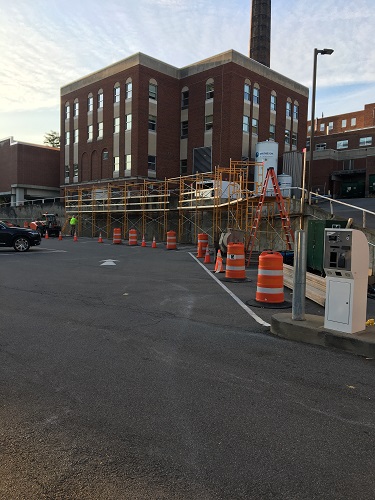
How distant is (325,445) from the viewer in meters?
3.10

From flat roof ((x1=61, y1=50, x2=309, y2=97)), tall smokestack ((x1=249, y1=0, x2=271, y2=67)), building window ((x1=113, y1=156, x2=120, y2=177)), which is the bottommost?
building window ((x1=113, y1=156, x2=120, y2=177))

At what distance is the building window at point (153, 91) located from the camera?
39.4m

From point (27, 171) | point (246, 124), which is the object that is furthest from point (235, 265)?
point (27, 171)

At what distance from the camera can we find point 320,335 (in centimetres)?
568

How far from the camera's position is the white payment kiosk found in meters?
5.46

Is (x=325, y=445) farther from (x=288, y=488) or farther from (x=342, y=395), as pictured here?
(x=342, y=395)

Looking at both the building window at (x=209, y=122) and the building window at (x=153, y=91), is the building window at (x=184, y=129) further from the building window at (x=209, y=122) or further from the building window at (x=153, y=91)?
the building window at (x=153, y=91)

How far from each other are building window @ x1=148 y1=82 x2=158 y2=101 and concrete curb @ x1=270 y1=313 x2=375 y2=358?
3703cm

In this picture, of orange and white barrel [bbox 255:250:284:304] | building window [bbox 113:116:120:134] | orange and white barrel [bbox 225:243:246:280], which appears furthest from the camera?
building window [bbox 113:116:120:134]

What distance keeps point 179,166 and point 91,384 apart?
39.2 m

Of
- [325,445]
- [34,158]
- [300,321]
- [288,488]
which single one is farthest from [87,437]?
[34,158]

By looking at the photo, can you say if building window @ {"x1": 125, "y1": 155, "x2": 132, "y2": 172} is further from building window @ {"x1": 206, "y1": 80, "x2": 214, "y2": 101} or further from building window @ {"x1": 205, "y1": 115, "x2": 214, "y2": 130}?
building window @ {"x1": 206, "y1": 80, "x2": 214, "y2": 101}

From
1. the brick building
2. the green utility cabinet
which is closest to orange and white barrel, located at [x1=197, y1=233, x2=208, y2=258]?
the green utility cabinet

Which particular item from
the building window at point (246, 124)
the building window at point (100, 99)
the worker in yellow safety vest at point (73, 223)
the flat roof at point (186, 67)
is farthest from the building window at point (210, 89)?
the worker in yellow safety vest at point (73, 223)
